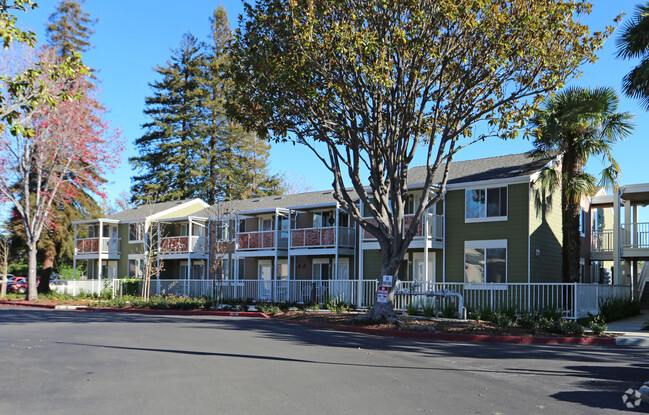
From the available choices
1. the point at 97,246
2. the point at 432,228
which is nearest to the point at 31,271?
the point at 97,246

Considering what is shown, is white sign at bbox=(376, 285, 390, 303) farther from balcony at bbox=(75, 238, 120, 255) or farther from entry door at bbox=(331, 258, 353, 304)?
balcony at bbox=(75, 238, 120, 255)

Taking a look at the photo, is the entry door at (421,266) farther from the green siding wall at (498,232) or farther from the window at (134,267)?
the window at (134,267)

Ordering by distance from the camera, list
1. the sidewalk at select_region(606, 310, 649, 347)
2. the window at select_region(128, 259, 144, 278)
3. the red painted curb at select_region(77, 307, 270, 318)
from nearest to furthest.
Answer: the sidewalk at select_region(606, 310, 649, 347)
the red painted curb at select_region(77, 307, 270, 318)
the window at select_region(128, 259, 144, 278)

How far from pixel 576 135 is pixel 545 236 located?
4916 mm

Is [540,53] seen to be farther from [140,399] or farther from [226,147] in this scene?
[226,147]

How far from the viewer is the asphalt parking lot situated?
7.31m

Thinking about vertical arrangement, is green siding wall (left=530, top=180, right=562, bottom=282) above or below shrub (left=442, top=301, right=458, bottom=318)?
above

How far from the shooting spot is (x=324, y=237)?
31062 millimetres

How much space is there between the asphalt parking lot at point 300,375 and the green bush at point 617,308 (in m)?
7.20

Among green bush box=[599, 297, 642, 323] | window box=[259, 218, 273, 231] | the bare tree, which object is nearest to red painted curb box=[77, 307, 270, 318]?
window box=[259, 218, 273, 231]

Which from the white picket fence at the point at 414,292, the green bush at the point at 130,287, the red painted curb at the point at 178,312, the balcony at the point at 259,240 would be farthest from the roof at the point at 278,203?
the red painted curb at the point at 178,312

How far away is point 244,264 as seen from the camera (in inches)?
1491

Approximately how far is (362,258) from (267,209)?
7.32 metres

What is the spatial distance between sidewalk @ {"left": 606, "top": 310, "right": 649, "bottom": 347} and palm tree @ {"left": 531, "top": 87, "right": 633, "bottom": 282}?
258 cm
